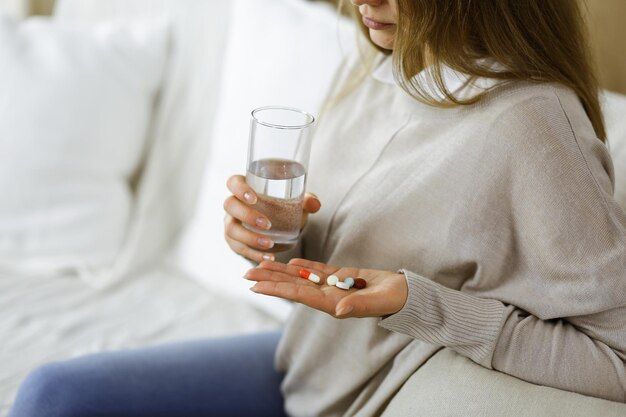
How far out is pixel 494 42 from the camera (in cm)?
103

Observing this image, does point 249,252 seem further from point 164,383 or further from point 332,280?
point 164,383

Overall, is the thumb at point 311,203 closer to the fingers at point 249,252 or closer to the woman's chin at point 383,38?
the fingers at point 249,252

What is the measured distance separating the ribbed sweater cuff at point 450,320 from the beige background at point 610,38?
664mm

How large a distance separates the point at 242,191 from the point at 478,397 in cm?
41

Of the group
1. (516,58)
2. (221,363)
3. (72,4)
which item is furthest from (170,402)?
(72,4)

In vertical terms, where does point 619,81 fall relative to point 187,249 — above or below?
above

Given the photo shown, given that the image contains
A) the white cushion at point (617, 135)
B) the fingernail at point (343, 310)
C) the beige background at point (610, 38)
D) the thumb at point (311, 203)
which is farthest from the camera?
the beige background at point (610, 38)

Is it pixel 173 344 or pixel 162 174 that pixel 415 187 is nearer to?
pixel 173 344

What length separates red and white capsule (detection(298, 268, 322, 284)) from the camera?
952 millimetres

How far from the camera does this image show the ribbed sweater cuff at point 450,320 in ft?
3.13

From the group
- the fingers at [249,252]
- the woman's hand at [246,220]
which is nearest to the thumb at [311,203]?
the woman's hand at [246,220]

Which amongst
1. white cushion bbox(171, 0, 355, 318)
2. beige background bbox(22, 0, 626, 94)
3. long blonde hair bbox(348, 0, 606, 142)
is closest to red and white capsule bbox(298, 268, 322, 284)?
long blonde hair bbox(348, 0, 606, 142)

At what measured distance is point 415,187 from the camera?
3.53 feet

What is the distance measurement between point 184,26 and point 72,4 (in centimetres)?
40
